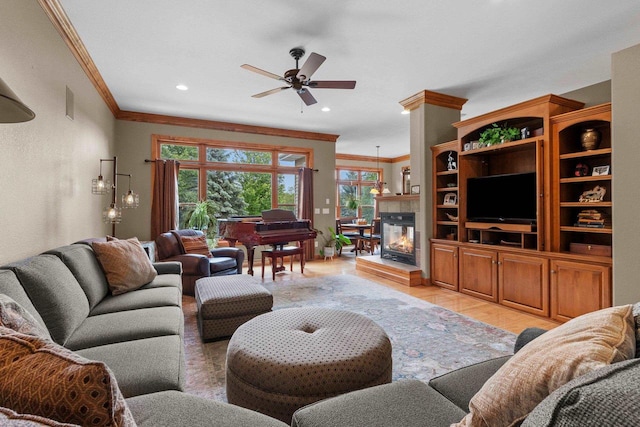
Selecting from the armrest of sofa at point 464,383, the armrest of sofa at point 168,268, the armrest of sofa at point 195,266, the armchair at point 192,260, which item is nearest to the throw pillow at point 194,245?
the armchair at point 192,260

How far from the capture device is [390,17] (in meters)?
2.75

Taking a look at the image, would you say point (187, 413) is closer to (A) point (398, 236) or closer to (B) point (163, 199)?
(A) point (398, 236)

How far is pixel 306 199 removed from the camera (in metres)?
6.90

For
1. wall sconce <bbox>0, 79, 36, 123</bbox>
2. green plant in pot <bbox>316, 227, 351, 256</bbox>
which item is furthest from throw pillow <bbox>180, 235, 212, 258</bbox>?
wall sconce <bbox>0, 79, 36, 123</bbox>

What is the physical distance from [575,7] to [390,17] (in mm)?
1547

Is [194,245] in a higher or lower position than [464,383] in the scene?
higher

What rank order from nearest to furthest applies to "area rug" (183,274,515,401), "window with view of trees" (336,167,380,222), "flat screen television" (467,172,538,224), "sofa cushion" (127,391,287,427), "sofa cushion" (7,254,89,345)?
1. "sofa cushion" (127,391,287,427)
2. "sofa cushion" (7,254,89,345)
3. "area rug" (183,274,515,401)
4. "flat screen television" (467,172,538,224)
5. "window with view of trees" (336,167,380,222)

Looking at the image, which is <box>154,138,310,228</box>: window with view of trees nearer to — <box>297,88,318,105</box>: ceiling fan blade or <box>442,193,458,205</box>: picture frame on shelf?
<box>297,88,318,105</box>: ceiling fan blade

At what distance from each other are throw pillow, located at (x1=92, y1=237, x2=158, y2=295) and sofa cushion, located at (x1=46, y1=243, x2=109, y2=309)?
0.16 ft

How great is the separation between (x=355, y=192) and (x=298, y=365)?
29.2 feet

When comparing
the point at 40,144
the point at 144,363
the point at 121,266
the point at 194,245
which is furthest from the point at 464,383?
the point at 194,245

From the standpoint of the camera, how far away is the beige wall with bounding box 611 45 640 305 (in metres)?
2.50

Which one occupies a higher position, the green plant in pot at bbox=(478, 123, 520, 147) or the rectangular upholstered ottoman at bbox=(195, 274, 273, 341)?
the green plant in pot at bbox=(478, 123, 520, 147)

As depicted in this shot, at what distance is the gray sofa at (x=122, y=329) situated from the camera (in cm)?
111
